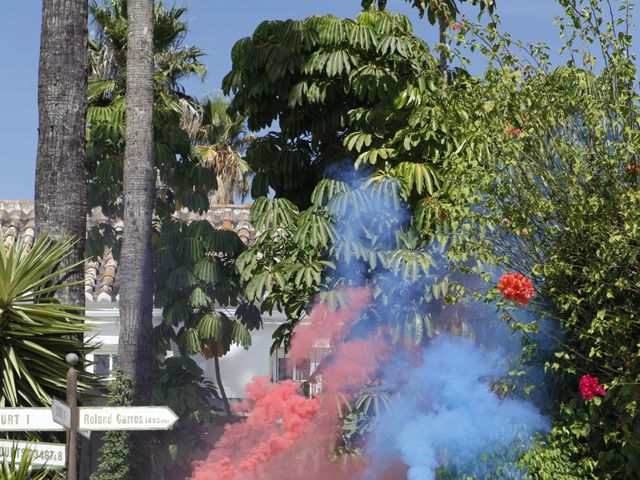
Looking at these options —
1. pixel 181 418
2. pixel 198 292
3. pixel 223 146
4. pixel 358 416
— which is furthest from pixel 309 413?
pixel 223 146

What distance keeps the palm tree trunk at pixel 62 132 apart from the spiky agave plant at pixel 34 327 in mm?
268

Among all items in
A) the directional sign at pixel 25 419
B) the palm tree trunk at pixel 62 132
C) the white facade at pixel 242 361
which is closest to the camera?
the directional sign at pixel 25 419

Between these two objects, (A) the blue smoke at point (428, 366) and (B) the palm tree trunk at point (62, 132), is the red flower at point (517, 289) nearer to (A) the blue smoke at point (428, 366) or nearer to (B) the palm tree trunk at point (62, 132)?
(A) the blue smoke at point (428, 366)

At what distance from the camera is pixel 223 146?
31.9 meters

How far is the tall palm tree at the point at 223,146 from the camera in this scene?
30.9 metres

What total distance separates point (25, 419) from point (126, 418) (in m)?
0.81

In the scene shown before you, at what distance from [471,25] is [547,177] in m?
1.86

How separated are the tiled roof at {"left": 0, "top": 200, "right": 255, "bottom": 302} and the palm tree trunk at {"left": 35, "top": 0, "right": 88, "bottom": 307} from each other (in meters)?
11.2

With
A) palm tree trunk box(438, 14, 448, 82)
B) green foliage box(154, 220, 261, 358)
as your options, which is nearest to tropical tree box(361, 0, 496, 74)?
palm tree trunk box(438, 14, 448, 82)

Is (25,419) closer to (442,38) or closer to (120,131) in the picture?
(442,38)

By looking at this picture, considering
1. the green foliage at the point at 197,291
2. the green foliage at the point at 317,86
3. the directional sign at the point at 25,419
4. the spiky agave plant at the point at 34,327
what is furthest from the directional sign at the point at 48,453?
the green foliage at the point at 197,291

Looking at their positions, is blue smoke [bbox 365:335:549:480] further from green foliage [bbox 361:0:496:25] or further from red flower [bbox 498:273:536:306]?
green foliage [bbox 361:0:496:25]

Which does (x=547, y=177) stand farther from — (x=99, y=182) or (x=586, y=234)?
(x=99, y=182)

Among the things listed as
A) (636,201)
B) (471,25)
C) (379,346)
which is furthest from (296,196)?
(636,201)
